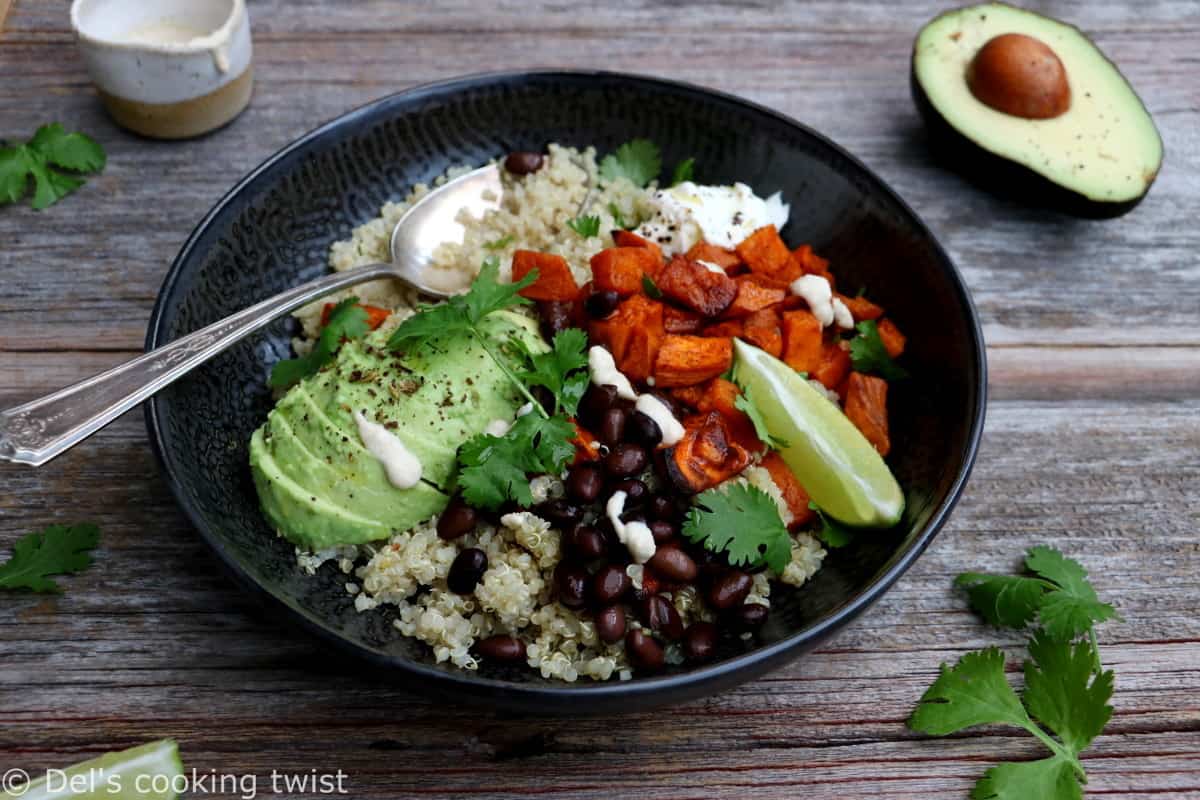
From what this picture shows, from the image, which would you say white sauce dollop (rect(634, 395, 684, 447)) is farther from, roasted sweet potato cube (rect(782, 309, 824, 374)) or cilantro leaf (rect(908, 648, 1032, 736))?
cilantro leaf (rect(908, 648, 1032, 736))

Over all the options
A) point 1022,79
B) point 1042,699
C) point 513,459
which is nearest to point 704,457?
point 513,459

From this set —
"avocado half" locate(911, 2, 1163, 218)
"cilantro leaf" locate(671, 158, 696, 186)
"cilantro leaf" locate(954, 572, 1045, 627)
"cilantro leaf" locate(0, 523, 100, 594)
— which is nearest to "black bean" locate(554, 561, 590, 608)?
"cilantro leaf" locate(954, 572, 1045, 627)

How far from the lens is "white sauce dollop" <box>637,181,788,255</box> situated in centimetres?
309

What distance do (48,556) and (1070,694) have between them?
2.51 meters

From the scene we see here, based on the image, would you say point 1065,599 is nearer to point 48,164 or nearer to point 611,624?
point 611,624

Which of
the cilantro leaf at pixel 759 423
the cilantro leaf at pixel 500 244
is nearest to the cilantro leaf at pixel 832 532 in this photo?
the cilantro leaf at pixel 759 423

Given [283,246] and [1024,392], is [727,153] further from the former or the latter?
[283,246]

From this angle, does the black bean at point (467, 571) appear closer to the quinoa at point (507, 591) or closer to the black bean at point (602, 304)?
the quinoa at point (507, 591)

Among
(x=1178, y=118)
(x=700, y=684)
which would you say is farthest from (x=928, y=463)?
(x=1178, y=118)

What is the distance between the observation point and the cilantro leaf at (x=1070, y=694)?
7.98 ft

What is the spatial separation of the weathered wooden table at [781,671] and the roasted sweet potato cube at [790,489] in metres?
0.33

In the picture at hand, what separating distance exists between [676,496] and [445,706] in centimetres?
74

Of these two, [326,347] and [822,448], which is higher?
[822,448]

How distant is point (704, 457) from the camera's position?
8.60ft
